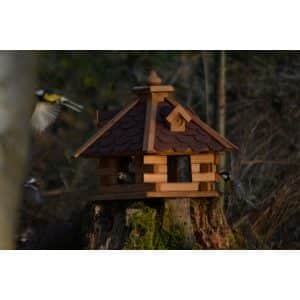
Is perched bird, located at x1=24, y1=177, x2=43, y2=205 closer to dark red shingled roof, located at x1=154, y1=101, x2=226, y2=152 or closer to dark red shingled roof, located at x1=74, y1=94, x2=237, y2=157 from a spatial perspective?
dark red shingled roof, located at x1=74, y1=94, x2=237, y2=157

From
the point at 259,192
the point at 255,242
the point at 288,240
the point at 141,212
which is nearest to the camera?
the point at 141,212

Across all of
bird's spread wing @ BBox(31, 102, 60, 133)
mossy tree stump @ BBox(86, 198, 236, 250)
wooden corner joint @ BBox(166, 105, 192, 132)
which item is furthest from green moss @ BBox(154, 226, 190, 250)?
bird's spread wing @ BBox(31, 102, 60, 133)

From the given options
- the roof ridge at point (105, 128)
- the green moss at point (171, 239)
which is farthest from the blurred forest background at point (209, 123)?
the roof ridge at point (105, 128)

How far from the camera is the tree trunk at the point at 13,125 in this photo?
9.36 meters

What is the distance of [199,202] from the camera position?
973 cm

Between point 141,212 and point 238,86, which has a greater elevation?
point 238,86

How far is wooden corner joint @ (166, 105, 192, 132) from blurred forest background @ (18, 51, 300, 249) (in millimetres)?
1238

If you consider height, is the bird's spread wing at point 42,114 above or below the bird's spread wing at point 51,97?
below

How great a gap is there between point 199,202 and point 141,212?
0.52 metres

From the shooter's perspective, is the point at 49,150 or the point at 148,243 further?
the point at 49,150

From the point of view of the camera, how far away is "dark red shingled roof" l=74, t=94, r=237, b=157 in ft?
31.1

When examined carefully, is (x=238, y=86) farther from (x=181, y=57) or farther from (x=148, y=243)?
(x=148, y=243)

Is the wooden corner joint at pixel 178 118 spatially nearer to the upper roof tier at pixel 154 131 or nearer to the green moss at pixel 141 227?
the upper roof tier at pixel 154 131

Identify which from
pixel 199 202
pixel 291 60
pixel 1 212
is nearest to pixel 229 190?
pixel 199 202
